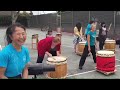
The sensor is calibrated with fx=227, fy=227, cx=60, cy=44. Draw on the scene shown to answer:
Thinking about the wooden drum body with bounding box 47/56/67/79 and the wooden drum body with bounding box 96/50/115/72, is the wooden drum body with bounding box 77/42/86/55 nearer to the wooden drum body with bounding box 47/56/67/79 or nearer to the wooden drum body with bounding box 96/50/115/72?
the wooden drum body with bounding box 96/50/115/72

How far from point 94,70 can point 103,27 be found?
4.34 meters

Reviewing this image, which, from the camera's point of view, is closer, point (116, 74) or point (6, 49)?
point (6, 49)

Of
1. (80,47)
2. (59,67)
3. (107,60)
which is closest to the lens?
(59,67)

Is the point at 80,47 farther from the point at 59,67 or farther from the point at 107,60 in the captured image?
the point at 59,67

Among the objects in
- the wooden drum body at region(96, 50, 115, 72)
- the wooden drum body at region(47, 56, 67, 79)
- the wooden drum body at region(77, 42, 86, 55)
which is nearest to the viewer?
the wooden drum body at region(47, 56, 67, 79)

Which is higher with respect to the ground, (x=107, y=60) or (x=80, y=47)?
(x=80, y=47)

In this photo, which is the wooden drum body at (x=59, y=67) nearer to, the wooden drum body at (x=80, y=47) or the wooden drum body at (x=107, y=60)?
the wooden drum body at (x=107, y=60)

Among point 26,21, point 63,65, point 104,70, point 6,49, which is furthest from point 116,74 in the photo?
point 26,21

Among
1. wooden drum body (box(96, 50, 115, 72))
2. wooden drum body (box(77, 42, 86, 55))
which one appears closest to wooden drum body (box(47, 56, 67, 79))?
wooden drum body (box(96, 50, 115, 72))

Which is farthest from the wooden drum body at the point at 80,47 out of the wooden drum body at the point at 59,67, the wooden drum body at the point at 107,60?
the wooden drum body at the point at 59,67

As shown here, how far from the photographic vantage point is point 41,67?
107 inches

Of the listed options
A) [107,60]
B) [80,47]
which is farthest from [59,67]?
[80,47]
